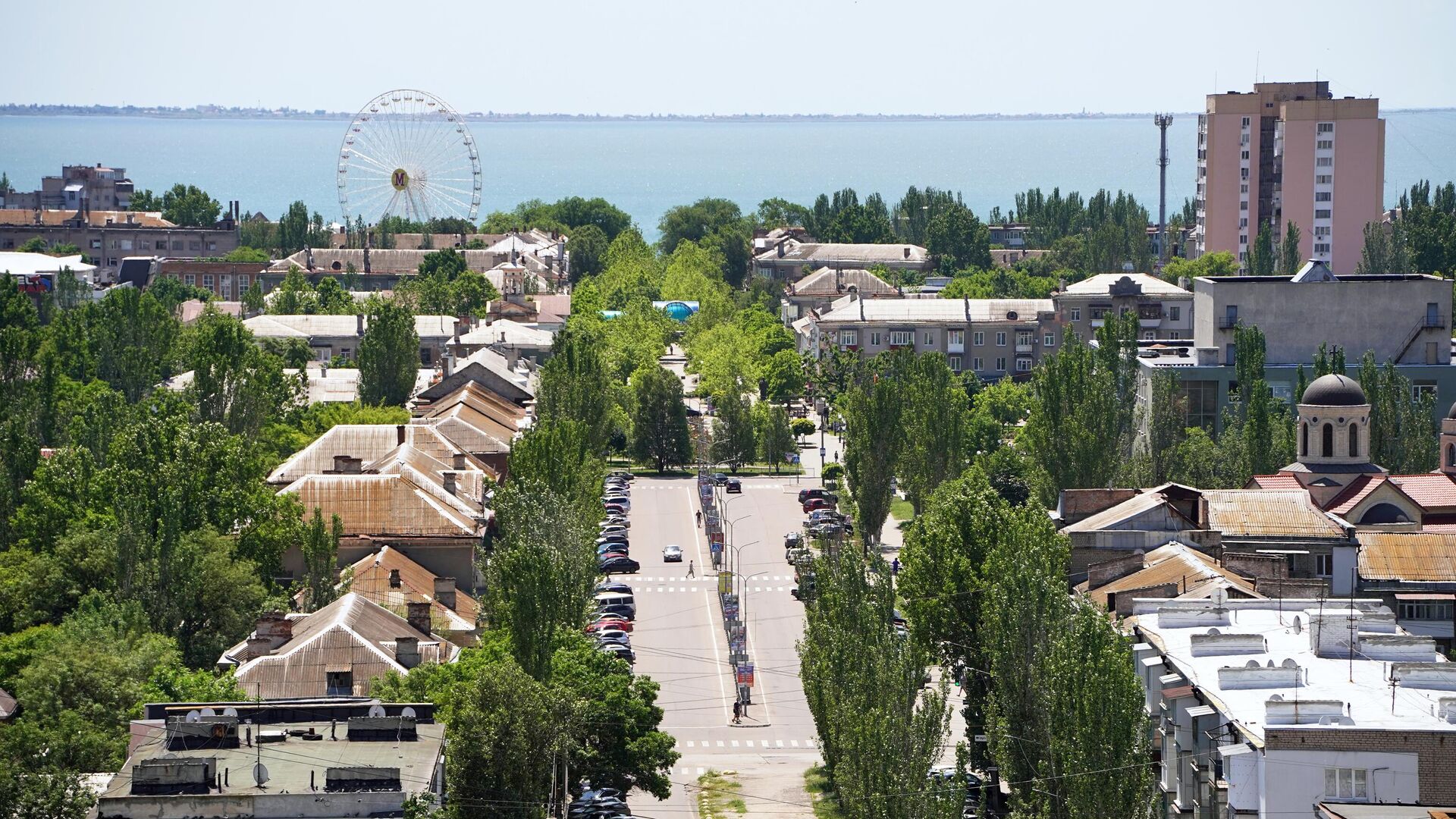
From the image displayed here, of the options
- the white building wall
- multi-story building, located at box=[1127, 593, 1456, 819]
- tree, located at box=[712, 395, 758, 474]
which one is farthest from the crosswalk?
tree, located at box=[712, 395, 758, 474]

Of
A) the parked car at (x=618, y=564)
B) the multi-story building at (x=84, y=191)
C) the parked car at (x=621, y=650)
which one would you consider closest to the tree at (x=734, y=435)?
the parked car at (x=618, y=564)

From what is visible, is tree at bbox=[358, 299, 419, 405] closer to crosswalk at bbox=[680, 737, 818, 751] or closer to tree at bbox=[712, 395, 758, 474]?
tree at bbox=[712, 395, 758, 474]

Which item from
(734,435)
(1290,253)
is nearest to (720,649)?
(734,435)

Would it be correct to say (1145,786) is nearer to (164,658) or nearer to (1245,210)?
(164,658)

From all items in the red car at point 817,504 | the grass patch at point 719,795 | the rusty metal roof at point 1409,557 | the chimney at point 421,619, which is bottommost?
the grass patch at point 719,795

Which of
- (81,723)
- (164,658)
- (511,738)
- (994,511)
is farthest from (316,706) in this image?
(994,511)

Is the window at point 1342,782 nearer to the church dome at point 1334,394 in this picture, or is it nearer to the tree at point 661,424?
the church dome at point 1334,394
